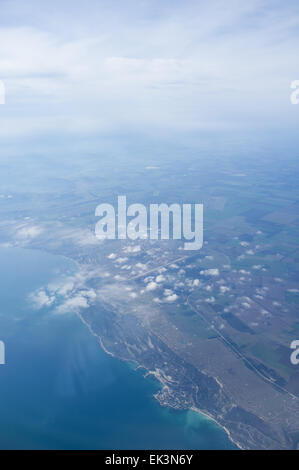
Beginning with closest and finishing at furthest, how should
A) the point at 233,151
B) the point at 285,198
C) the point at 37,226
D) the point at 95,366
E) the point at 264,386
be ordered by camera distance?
the point at 264,386
the point at 95,366
the point at 37,226
the point at 285,198
the point at 233,151

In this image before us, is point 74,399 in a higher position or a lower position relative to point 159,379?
lower

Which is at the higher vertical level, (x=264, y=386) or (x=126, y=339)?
(x=126, y=339)

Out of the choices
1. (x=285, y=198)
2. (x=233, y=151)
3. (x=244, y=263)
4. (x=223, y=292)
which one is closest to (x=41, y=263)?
(x=223, y=292)

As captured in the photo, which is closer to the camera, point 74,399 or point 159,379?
point 74,399

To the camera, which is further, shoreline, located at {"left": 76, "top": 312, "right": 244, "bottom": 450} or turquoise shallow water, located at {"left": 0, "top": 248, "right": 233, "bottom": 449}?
shoreline, located at {"left": 76, "top": 312, "right": 244, "bottom": 450}

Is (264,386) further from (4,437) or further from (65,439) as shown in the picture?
(4,437)

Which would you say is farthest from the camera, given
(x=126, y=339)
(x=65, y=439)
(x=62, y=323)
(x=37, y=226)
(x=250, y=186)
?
(x=250, y=186)

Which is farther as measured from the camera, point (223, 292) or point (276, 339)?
point (223, 292)

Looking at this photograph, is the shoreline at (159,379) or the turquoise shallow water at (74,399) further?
the shoreline at (159,379)
